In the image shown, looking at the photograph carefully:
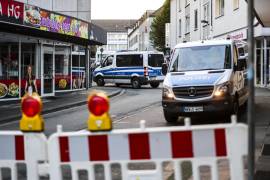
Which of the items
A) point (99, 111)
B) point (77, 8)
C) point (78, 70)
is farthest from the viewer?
point (77, 8)

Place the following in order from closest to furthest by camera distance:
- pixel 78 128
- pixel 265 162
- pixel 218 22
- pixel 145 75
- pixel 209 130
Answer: pixel 209 130, pixel 265 162, pixel 78 128, pixel 145 75, pixel 218 22

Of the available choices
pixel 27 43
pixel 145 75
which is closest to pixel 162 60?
pixel 145 75

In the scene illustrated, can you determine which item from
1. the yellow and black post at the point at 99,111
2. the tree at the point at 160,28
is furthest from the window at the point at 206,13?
the yellow and black post at the point at 99,111

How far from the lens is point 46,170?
5059mm

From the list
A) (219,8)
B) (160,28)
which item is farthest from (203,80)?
(160,28)

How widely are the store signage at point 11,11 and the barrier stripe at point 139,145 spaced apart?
14185 mm

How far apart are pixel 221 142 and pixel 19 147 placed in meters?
1.85

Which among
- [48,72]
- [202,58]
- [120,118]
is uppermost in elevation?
[202,58]

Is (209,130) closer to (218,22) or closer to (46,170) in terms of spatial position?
(46,170)

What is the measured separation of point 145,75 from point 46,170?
30211 millimetres

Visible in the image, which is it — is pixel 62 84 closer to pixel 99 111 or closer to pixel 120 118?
pixel 120 118

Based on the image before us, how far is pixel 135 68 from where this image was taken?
35.7 meters

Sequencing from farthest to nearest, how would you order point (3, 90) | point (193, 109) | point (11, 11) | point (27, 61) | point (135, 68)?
point (135, 68) < point (27, 61) < point (3, 90) < point (11, 11) < point (193, 109)

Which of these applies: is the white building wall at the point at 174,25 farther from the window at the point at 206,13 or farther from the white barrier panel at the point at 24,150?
the white barrier panel at the point at 24,150
